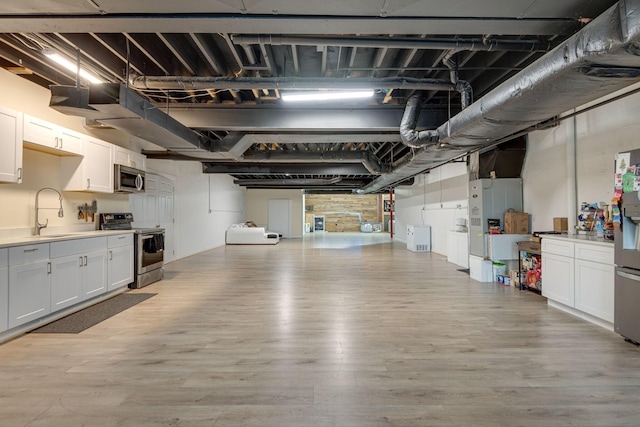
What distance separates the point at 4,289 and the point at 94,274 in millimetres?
1132

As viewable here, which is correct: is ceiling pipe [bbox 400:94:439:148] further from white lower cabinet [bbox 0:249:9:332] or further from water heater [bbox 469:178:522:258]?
white lower cabinet [bbox 0:249:9:332]

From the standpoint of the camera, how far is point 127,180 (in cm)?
479

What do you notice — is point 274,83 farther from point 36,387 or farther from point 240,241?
point 240,241

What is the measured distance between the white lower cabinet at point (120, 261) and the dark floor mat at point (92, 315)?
222 millimetres

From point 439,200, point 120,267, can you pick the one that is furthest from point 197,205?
point 439,200

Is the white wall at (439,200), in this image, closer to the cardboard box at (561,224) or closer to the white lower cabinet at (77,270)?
the cardboard box at (561,224)

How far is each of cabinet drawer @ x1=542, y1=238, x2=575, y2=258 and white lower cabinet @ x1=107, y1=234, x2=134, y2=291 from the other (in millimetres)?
5789

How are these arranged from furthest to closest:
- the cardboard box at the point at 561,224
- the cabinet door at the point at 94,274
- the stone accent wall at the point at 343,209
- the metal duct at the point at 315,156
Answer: the stone accent wall at the point at 343,209 → the metal duct at the point at 315,156 → the cardboard box at the point at 561,224 → the cabinet door at the point at 94,274

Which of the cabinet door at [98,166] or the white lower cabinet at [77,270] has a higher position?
the cabinet door at [98,166]

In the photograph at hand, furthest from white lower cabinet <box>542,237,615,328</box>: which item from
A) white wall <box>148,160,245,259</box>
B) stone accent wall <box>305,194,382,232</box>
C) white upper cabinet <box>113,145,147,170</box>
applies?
stone accent wall <box>305,194,382,232</box>

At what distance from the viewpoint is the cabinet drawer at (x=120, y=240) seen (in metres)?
4.12

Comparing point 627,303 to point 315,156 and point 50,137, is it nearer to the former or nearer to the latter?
point 315,156

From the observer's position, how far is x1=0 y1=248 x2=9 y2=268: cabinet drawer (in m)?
2.65

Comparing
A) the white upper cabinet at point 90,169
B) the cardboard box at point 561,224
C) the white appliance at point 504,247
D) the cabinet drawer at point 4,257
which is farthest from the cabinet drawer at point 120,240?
the cardboard box at point 561,224
